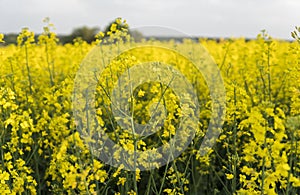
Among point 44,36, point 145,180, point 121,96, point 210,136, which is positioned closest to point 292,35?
point 210,136

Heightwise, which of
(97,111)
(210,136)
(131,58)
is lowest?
(210,136)

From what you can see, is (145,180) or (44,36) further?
(44,36)

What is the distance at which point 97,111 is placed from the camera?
3.83 meters

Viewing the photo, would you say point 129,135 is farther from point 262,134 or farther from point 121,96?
point 262,134

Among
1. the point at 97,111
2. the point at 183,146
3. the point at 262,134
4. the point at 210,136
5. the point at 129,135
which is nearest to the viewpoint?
the point at 262,134

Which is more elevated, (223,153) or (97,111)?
(97,111)

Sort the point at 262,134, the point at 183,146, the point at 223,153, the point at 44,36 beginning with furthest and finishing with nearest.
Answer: the point at 44,36 → the point at 223,153 → the point at 183,146 → the point at 262,134

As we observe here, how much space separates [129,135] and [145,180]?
5.13ft

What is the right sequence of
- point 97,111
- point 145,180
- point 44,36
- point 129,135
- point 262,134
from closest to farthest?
point 262,134, point 129,135, point 97,111, point 145,180, point 44,36

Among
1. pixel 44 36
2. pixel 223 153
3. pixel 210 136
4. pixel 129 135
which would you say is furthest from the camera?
pixel 44 36

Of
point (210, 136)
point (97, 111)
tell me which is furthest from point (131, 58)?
point (210, 136)

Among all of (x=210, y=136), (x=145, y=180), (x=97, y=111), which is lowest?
(x=145, y=180)

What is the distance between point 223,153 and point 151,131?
190cm

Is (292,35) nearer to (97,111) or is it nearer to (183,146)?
(183,146)
